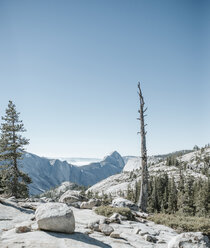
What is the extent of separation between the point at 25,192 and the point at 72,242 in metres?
24.2

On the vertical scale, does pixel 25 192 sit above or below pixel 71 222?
below

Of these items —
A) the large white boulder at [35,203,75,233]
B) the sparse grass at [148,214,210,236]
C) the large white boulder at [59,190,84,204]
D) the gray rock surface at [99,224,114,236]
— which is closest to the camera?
the large white boulder at [35,203,75,233]

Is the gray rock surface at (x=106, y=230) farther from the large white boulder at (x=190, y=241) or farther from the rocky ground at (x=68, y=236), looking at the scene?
the large white boulder at (x=190, y=241)

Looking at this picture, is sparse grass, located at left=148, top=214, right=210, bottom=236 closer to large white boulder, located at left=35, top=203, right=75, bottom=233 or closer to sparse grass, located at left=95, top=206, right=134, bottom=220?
sparse grass, located at left=95, top=206, right=134, bottom=220

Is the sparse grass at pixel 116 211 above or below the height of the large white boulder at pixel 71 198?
above

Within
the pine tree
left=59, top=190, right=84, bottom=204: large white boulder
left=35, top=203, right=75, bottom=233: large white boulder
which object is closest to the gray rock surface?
left=35, top=203, right=75, bottom=233: large white boulder

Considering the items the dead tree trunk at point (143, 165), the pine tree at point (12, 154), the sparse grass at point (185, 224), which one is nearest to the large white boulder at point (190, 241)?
the sparse grass at point (185, 224)

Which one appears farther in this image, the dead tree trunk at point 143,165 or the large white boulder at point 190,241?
the dead tree trunk at point 143,165

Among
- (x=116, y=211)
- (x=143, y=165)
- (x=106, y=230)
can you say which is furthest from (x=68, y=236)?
(x=143, y=165)

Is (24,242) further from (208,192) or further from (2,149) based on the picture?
(208,192)

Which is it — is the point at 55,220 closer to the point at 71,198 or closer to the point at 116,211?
the point at 116,211

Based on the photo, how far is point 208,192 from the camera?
64.7 metres

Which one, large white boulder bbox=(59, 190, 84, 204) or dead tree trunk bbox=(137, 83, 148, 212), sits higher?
dead tree trunk bbox=(137, 83, 148, 212)

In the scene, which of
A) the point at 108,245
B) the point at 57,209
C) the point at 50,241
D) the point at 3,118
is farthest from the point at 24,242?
the point at 3,118
